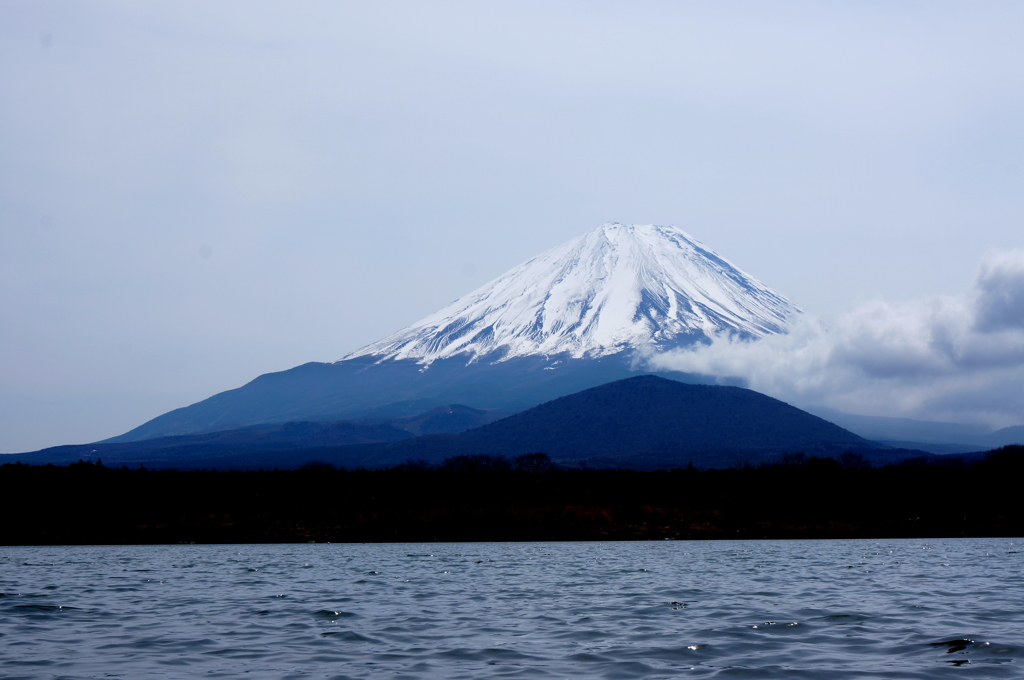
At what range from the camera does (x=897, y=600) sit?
91.3 feet

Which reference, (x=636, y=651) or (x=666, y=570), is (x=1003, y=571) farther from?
(x=636, y=651)

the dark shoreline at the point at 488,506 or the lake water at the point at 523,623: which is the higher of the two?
the dark shoreline at the point at 488,506

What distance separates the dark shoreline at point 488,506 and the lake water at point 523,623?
50.9 meters

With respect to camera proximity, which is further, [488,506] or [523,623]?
[488,506]

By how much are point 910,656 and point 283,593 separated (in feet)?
68.1

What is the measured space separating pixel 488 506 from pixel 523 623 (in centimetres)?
8360

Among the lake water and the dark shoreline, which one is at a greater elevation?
the dark shoreline

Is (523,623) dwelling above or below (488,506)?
below

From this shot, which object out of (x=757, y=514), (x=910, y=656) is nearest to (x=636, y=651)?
(x=910, y=656)

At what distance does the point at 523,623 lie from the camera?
23.5 m

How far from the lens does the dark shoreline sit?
304ft

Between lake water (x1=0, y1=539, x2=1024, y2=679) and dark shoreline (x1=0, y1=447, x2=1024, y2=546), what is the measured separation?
5089 cm

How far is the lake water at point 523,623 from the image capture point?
56.8 ft

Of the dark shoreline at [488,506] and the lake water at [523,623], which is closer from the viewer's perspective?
the lake water at [523,623]
